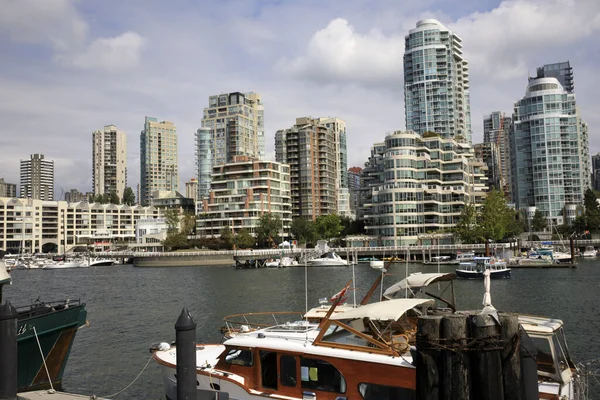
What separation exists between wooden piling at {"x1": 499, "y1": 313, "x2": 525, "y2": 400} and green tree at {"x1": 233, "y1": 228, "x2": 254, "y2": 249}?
131 m

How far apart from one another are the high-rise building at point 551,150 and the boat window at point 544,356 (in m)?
159

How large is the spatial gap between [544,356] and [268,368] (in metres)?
7.31

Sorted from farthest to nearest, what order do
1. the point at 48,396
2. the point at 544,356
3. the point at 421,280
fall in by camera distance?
the point at 421,280
the point at 48,396
the point at 544,356

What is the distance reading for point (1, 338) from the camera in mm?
12930

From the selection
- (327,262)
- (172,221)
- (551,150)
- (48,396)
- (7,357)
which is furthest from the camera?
(172,221)

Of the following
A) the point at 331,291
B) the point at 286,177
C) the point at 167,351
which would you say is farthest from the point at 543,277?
the point at 286,177

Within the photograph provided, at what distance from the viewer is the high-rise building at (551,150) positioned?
161 metres

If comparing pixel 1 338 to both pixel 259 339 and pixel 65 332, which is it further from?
pixel 65 332

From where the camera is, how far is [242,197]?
152 meters

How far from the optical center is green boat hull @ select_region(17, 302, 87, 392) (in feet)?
68.4

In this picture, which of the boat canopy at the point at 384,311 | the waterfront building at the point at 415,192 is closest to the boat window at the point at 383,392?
the boat canopy at the point at 384,311

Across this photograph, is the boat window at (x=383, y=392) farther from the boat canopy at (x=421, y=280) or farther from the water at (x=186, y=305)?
the water at (x=186, y=305)

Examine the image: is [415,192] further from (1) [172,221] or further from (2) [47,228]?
(2) [47,228]

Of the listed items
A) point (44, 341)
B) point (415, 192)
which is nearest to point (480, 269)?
point (415, 192)
